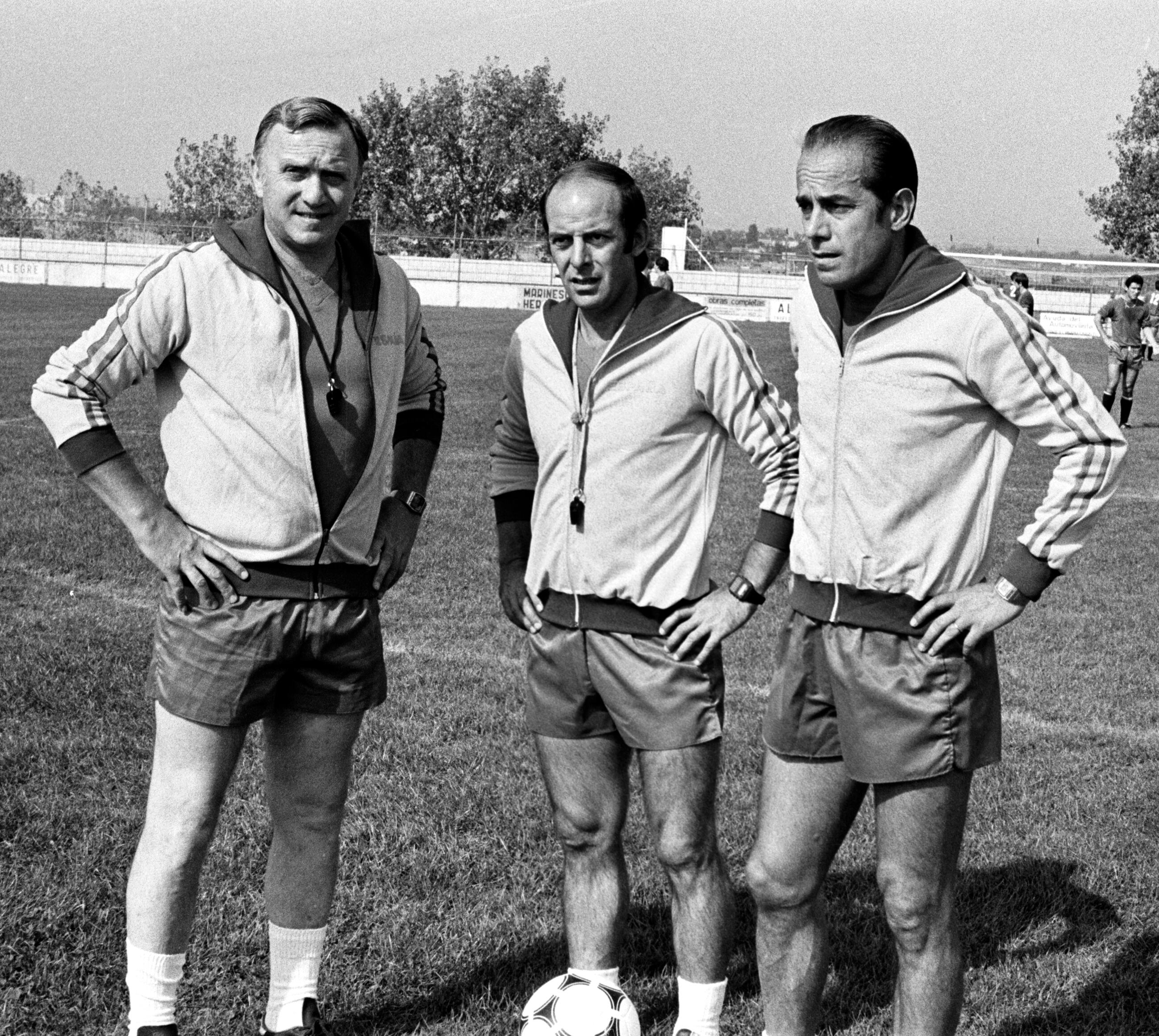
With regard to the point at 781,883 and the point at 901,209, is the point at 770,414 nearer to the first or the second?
the point at 901,209

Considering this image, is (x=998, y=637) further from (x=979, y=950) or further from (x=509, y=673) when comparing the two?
(x=979, y=950)

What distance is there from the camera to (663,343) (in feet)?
11.8

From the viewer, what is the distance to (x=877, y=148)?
319 centimetres

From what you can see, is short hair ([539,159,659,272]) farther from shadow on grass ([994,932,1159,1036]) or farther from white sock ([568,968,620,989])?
shadow on grass ([994,932,1159,1036])

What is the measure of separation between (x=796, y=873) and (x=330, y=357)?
164 cm

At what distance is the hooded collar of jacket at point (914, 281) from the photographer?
3.17 meters

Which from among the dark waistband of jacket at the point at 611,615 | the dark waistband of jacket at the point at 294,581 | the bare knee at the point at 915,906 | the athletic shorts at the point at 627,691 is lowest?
the bare knee at the point at 915,906

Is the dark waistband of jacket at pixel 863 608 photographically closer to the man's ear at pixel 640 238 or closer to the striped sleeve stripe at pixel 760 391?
the striped sleeve stripe at pixel 760 391

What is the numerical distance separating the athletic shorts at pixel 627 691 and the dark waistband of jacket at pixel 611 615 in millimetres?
17

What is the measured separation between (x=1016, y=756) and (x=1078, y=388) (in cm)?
353

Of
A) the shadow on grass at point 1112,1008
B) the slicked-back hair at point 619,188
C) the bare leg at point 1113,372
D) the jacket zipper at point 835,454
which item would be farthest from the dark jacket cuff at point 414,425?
the bare leg at point 1113,372

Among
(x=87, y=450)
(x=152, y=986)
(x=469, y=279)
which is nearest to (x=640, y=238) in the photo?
(x=87, y=450)

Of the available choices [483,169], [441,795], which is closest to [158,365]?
[441,795]

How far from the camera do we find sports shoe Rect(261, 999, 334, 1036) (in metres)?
3.84
